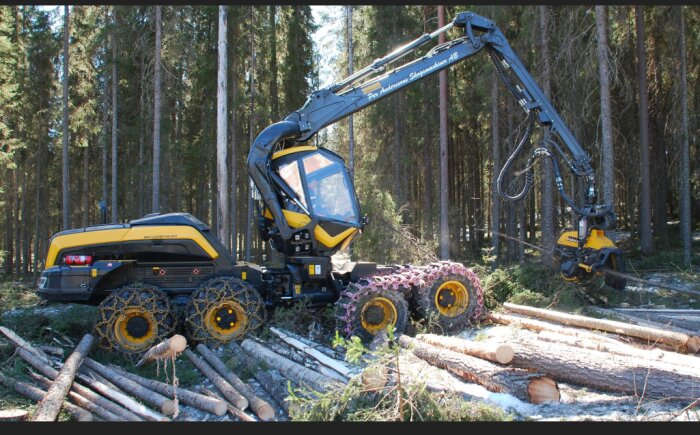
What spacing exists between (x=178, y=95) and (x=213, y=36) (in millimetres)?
2978

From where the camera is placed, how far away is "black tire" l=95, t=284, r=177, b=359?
25.1ft

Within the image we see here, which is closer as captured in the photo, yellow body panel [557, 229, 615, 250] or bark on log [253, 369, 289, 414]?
bark on log [253, 369, 289, 414]

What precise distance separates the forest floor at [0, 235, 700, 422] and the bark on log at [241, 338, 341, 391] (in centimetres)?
34

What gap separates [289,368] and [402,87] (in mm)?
5022

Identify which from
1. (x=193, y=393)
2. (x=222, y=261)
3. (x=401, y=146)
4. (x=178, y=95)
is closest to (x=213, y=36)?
(x=178, y=95)

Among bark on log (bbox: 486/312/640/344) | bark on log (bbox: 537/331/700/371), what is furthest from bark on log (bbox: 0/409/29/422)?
bark on log (bbox: 486/312/640/344)

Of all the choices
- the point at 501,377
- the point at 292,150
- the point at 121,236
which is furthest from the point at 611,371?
the point at 121,236

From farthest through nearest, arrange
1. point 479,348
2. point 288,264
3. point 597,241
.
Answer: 1. point 597,241
2. point 288,264
3. point 479,348

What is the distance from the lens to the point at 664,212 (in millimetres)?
21547

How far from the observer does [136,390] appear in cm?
605

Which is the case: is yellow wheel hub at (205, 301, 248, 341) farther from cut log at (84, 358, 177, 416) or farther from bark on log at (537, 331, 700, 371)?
bark on log at (537, 331, 700, 371)

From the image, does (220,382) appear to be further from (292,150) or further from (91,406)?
(292,150)

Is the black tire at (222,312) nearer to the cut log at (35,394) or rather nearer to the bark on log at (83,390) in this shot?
the bark on log at (83,390)

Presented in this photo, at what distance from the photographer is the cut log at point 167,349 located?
6.30m
